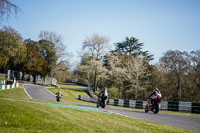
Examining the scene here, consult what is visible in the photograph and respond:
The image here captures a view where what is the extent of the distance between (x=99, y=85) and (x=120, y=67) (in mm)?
10139

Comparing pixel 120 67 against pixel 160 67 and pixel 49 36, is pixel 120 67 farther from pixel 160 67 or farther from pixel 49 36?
pixel 49 36

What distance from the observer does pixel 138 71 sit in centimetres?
5109

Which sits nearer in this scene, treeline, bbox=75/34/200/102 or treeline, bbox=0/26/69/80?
treeline, bbox=75/34/200/102

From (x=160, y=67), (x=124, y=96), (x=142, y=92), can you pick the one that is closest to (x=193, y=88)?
(x=160, y=67)

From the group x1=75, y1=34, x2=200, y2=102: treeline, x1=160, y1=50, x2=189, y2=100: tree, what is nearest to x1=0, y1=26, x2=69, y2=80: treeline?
x1=75, y1=34, x2=200, y2=102: treeline

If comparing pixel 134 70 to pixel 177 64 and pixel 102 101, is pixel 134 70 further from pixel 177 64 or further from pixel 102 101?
pixel 102 101

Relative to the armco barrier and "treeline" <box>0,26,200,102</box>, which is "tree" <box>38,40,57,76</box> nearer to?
"treeline" <box>0,26,200,102</box>

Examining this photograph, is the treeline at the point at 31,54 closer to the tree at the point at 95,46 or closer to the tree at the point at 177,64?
the tree at the point at 95,46

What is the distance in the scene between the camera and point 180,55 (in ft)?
140

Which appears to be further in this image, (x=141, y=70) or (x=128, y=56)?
(x=128, y=56)

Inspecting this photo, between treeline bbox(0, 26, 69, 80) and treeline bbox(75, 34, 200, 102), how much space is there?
1161 centimetres

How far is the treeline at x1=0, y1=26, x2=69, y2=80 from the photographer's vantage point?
5828cm

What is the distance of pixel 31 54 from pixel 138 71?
33771mm

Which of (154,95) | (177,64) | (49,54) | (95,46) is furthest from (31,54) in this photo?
(154,95)
